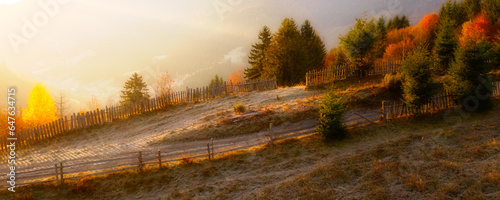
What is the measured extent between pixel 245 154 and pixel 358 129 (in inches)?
261

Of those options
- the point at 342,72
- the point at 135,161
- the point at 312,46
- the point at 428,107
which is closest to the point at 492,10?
the point at 312,46

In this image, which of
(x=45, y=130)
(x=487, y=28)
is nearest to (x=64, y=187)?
(x=45, y=130)

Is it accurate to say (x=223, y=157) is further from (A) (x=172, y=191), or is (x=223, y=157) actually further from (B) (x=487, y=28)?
(B) (x=487, y=28)

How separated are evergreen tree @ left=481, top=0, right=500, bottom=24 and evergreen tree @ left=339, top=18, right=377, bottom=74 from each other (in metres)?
22.4

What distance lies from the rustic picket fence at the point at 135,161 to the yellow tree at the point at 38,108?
31.4 metres

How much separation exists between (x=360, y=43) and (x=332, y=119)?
13609mm

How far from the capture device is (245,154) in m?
12.6

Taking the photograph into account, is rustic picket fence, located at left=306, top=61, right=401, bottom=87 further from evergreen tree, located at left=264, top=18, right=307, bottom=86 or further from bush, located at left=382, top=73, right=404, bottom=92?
evergreen tree, located at left=264, top=18, right=307, bottom=86

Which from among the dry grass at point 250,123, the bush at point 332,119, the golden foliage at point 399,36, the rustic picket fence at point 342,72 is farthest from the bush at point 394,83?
the golden foliage at point 399,36

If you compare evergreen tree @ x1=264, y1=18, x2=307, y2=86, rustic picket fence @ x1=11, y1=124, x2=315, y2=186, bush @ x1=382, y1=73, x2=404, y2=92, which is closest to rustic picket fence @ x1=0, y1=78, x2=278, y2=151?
evergreen tree @ x1=264, y1=18, x2=307, y2=86

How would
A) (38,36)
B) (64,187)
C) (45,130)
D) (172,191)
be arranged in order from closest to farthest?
1. (172,191)
2. (64,187)
3. (45,130)
4. (38,36)

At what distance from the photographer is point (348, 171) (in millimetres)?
9570

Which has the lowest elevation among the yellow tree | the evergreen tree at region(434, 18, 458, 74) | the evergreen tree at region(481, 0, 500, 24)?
the yellow tree

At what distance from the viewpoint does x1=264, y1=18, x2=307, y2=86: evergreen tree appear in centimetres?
3044
